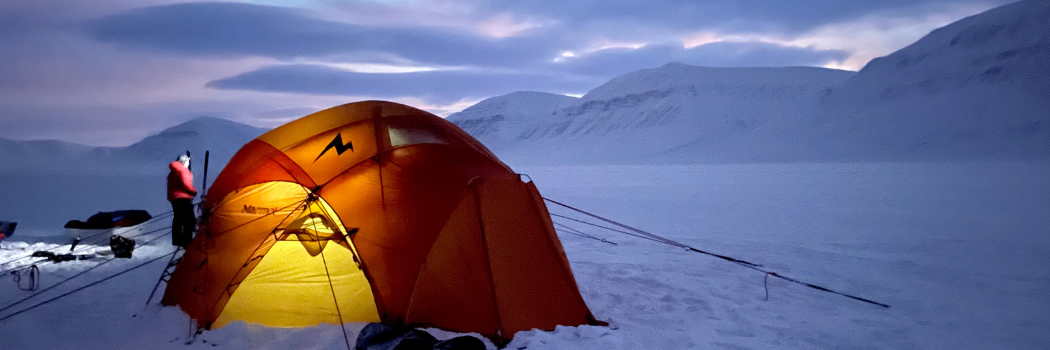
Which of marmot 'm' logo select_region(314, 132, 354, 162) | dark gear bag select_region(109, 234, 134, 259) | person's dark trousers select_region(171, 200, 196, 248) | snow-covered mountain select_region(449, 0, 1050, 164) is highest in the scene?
snow-covered mountain select_region(449, 0, 1050, 164)

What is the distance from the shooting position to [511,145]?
429ft

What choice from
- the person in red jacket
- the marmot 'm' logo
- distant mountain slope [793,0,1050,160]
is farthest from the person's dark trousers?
distant mountain slope [793,0,1050,160]

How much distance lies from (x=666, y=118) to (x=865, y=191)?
8294cm

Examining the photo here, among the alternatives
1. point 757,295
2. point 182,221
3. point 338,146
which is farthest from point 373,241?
point 757,295

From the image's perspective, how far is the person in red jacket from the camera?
6.98 m

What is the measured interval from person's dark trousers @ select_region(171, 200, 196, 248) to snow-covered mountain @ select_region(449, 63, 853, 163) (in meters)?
73.4

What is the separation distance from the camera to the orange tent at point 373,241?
15.5 ft

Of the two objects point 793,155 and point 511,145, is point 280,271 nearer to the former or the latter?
point 793,155

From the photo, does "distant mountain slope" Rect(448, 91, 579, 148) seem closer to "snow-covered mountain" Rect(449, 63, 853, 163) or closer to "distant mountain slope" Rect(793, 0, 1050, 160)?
"snow-covered mountain" Rect(449, 63, 853, 163)

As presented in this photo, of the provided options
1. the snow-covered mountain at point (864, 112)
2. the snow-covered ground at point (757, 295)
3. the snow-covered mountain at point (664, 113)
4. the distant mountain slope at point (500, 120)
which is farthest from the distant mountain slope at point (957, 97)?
the distant mountain slope at point (500, 120)

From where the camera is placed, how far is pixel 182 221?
23.6 ft

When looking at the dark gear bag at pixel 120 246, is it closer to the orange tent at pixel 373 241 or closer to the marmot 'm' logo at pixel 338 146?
the orange tent at pixel 373 241

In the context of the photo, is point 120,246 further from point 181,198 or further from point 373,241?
point 373,241

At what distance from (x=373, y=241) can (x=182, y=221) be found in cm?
401
